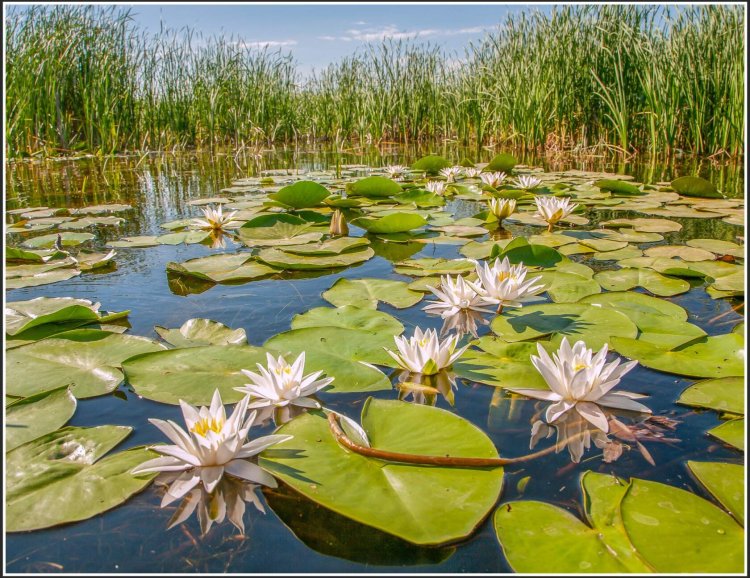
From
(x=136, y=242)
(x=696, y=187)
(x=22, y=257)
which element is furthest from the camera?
(x=696, y=187)

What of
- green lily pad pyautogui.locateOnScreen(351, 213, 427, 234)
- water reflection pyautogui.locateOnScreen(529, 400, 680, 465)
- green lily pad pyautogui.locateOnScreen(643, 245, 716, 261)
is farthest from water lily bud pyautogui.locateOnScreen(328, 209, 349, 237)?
water reflection pyautogui.locateOnScreen(529, 400, 680, 465)

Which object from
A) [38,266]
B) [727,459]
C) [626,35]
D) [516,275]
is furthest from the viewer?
[626,35]

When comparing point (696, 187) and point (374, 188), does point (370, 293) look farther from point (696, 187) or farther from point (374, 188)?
point (696, 187)

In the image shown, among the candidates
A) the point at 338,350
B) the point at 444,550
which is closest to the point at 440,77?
the point at 338,350

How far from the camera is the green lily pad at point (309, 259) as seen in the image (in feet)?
6.95

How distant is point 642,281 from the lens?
1895 mm

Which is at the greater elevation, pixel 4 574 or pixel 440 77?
pixel 440 77

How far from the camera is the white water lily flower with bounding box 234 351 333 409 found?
1.09 metres

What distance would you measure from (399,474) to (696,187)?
10.9 ft

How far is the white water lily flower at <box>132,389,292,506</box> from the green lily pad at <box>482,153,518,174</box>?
4.08m

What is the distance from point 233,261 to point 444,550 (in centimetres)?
168

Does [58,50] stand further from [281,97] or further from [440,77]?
[440,77]

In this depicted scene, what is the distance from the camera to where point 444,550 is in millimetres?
760

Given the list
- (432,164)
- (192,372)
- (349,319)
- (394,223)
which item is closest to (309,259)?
(394,223)
